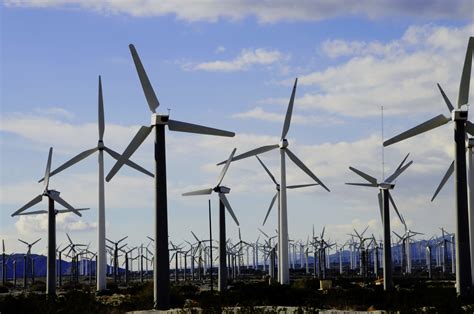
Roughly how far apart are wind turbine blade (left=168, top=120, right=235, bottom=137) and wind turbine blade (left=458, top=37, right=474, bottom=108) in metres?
13.4

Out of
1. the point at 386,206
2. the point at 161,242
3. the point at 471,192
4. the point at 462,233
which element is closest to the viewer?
the point at 161,242

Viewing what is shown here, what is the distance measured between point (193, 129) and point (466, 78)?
52.3 ft

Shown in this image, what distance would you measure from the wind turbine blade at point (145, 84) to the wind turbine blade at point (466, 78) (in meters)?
17.0

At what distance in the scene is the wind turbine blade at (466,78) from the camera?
51019mm

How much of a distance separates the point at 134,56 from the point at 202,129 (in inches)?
217

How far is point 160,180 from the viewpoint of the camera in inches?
1761

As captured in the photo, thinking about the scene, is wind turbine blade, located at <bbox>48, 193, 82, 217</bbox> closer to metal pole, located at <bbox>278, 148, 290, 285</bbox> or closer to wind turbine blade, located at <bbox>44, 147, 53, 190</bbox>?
wind turbine blade, located at <bbox>44, 147, 53, 190</bbox>

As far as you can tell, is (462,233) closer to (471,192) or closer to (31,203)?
(471,192)

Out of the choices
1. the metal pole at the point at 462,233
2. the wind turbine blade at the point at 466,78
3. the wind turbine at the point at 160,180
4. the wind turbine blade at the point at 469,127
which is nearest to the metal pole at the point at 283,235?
the wind turbine blade at the point at 469,127

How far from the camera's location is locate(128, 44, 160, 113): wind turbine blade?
1930 inches

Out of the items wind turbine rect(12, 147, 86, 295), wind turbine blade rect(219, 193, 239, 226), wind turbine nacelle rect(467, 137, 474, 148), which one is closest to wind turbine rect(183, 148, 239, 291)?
wind turbine blade rect(219, 193, 239, 226)

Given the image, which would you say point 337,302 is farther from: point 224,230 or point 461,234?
point 224,230

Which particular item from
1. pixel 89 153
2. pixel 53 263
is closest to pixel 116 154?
pixel 89 153

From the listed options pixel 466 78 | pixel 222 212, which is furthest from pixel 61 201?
pixel 466 78
